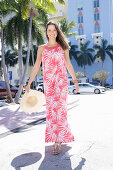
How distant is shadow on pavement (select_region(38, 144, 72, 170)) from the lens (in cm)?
290

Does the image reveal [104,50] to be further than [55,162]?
Yes

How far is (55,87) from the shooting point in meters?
3.78

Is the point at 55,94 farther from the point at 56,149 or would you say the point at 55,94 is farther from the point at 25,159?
the point at 25,159

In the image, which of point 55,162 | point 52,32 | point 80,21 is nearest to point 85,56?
point 80,21

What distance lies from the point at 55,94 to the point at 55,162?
110 cm

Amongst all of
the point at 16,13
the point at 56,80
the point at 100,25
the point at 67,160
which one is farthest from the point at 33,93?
the point at 100,25

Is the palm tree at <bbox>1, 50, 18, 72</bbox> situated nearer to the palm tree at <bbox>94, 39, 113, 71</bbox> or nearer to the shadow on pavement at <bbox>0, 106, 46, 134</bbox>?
the palm tree at <bbox>94, 39, 113, 71</bbox>

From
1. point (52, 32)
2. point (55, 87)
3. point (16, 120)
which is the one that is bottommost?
point (16, 120)

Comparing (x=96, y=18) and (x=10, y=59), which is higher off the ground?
(x=96, y=18)

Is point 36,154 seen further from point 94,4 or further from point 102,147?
point 94,4

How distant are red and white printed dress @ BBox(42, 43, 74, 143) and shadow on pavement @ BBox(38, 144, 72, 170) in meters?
0.25

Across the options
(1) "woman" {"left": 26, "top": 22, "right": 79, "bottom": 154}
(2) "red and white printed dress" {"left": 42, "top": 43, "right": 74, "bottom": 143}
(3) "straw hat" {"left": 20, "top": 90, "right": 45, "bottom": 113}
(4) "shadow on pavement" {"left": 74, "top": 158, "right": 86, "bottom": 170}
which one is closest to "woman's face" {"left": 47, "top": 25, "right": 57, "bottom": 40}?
(1) "woman" {"left": 26, "top": 22, "right": 79, "bottom": 154}

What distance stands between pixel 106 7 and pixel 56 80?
180 feet

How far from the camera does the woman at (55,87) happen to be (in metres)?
3.73
